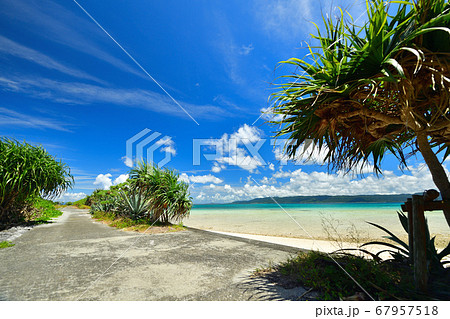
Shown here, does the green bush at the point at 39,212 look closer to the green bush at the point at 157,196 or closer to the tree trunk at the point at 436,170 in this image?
the green bush at the point at 157,196

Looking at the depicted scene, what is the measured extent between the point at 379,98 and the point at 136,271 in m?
4.12

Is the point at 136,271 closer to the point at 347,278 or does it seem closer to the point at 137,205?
the point at 347,278

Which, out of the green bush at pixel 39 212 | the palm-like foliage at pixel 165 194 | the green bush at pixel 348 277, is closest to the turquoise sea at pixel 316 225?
the green bush at pixel 348 277

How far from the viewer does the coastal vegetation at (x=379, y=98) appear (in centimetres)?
210

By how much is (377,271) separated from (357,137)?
1.82m

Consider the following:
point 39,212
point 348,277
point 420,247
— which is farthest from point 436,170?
point 39,212

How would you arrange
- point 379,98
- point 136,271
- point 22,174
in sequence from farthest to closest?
point 22,174, point 136,271, point 379,98

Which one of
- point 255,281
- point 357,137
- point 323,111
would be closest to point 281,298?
point 255,281

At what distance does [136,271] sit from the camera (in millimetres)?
3547

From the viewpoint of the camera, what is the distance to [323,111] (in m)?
2.71

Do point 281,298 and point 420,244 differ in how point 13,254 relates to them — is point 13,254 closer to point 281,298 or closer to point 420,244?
point 281,298

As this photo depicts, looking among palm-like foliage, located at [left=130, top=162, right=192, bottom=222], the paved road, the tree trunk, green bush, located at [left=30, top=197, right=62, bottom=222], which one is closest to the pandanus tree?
the tree trunk

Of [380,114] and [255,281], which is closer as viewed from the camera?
[380,114]

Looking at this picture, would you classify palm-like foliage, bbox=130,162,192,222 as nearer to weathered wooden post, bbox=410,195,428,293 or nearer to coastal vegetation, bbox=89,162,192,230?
coastal vegetation, bbox=89,162,192,230
